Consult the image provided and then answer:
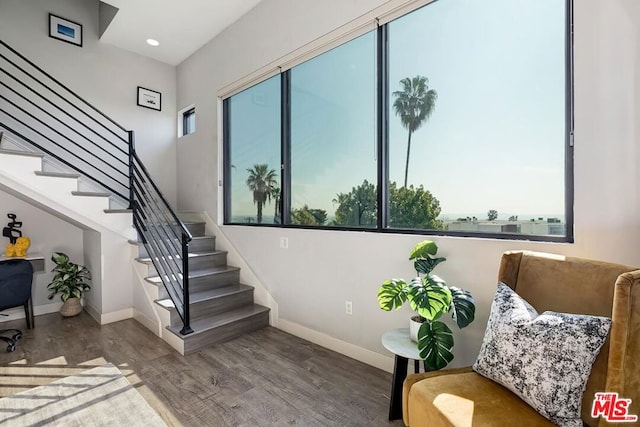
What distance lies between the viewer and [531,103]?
1.86 m

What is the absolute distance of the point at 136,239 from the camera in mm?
3684

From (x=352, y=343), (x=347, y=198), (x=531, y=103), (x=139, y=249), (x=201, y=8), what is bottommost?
(x=352, y=343)

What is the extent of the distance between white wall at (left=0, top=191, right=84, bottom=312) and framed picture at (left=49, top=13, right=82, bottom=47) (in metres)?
2.16

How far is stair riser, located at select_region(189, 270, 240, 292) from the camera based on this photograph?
11.0ft

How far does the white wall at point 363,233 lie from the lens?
1.51 metres

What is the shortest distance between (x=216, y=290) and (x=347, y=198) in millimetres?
1847

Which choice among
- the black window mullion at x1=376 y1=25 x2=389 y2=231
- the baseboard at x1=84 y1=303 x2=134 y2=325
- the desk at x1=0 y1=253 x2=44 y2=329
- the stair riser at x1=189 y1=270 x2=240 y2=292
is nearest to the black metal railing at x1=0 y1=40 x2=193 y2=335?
the stair riser at x1=189 y1=270 x2=240 y2=292

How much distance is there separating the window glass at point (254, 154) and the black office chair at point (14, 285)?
2.07 metres

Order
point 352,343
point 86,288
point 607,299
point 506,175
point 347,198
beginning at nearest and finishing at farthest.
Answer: point 607,299 < point 506,175 < point 352,343 < point 347,198 < point 86,288

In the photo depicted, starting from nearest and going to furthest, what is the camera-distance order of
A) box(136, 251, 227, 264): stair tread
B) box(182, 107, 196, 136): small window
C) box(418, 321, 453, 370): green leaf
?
box(418, 321, 453, 370): green leaf < box(136, 251, 227, 264): stair tread < box(182, 107, 196, 136): small window

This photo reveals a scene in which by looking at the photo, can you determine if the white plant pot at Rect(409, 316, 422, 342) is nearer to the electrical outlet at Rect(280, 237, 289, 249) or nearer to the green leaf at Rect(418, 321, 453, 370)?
the green leaf at Rect(418, 321, 453, 370)

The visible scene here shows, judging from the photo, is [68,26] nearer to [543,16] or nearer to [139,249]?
[139,249]

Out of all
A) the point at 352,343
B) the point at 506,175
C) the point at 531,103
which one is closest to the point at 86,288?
the point at 352,343

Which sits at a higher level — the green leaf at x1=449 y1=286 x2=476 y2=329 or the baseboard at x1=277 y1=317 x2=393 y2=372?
the green leaf at x1=449 y1=286 x2=476 y2=329
